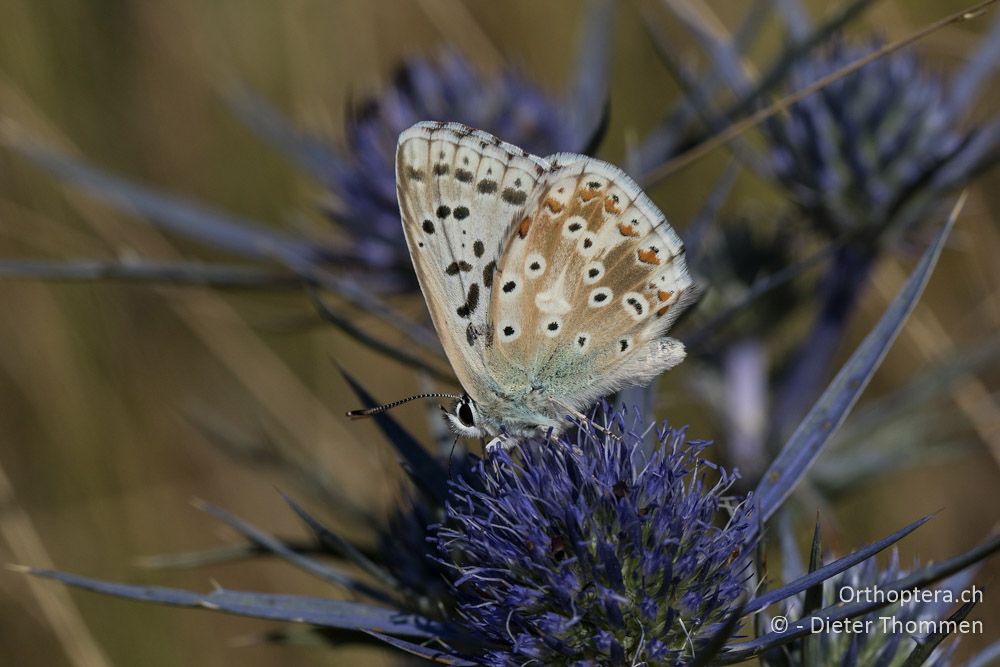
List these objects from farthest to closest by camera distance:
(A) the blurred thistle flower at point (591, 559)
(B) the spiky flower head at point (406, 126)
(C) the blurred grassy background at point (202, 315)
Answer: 1. (C) the blurred grassy background at point (202, 315)
2. (B) the spiky flower head at point (406, 126)
3. (A) the blurred thistle flower at point (591, 559)

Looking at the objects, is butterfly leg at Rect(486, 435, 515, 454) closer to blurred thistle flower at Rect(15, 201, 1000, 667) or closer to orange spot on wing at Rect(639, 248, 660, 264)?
blurred thistle flower at Rect(15, 201, 1000, 667)

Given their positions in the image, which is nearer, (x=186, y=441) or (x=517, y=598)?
(x=517, y=598)

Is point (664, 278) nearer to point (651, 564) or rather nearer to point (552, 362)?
point (552, 362)

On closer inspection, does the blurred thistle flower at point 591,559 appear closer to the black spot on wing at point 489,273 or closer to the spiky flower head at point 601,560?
the spiky flower head at point 601,560

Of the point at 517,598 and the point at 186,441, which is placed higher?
the point at 186,441

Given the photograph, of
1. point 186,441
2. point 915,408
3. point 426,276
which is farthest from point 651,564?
point 186,441

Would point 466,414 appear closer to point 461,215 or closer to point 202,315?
point 461,215

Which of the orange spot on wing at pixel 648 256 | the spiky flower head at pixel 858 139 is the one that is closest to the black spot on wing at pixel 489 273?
the orange spot on wing at pixel 648 256
